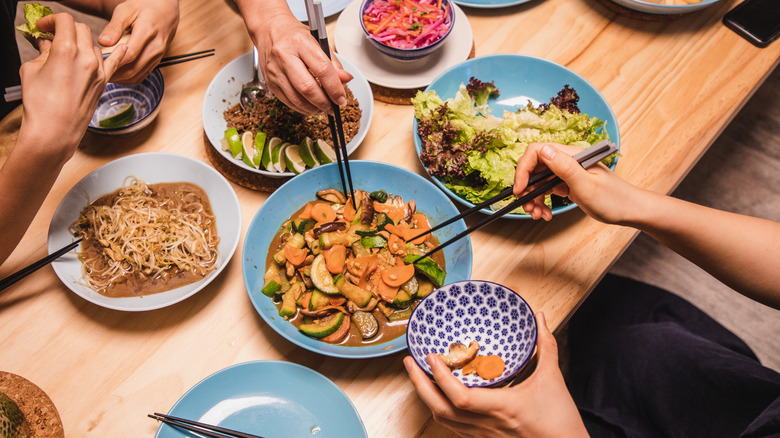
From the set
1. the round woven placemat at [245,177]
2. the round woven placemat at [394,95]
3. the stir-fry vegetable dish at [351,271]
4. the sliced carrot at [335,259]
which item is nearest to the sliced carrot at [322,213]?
the stir-fry vegetable dish at [351,271]

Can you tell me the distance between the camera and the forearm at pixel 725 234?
5.62 feet

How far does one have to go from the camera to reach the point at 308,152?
2.13 m

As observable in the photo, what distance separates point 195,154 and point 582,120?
6.18 feet

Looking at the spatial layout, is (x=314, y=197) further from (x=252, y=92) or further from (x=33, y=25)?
(x=33, y=25)

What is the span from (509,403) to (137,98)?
86.6 inches

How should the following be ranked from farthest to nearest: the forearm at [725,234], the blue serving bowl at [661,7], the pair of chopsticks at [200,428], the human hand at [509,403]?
1. the blue serving bowl at [661,7]
2. the forearm at [725,234]
3. the pair of chopsticks at [200,428]
4. the human hand at [509,403]

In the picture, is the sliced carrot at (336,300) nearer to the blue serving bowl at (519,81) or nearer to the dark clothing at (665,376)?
the blue serving bowl at (519,81)

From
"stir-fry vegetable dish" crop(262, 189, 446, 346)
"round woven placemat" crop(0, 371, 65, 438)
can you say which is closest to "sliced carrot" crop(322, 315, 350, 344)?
"stir-fry vegetable dish" crop(262, 189, 446, 346)

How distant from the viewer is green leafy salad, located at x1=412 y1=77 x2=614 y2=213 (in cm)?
207

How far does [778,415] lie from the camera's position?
1750mm

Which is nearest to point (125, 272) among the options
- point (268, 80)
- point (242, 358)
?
point (242, 358)

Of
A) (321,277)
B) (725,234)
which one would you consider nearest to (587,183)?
(725,234)

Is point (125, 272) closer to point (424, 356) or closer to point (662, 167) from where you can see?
point (424, 356)

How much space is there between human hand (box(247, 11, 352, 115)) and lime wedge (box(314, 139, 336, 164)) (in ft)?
0.72
